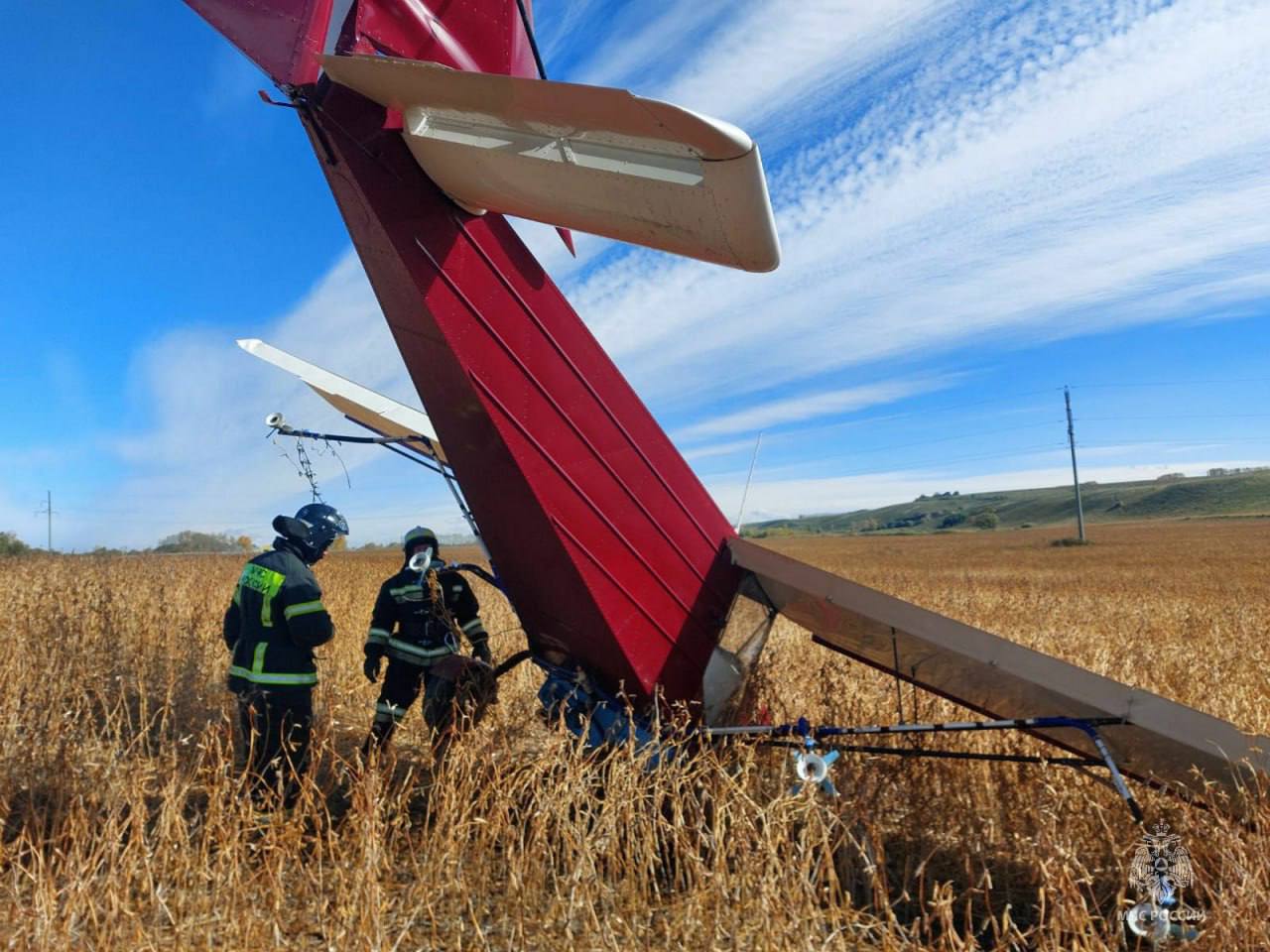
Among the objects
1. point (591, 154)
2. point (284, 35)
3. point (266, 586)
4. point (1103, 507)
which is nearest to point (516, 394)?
point (591, 154)

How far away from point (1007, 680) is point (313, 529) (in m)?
4.27

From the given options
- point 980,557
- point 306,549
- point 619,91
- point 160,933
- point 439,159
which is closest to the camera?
point 619,91

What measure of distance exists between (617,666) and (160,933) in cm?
233

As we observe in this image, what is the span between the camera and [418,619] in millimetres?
5734

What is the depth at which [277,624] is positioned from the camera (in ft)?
16.0

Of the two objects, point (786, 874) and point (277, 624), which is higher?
point (277, 624)

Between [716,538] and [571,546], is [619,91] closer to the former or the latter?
[571,546]

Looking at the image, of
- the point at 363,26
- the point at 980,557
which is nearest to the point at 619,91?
the point at 363,26

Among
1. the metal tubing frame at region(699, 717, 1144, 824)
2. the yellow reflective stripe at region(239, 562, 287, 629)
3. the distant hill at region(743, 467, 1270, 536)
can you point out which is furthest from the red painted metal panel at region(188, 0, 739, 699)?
the distant hill at region(743, 467, 1270, 536)

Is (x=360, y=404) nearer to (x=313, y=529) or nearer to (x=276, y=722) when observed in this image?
(x=313, y=529)

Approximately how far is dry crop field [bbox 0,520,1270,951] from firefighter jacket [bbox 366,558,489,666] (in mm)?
679

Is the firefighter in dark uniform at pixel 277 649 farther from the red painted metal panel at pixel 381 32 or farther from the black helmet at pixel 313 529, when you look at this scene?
the red painted metal panel at pixel 381 32

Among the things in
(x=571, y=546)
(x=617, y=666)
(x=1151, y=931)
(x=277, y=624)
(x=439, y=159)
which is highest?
(x=439, y=159)

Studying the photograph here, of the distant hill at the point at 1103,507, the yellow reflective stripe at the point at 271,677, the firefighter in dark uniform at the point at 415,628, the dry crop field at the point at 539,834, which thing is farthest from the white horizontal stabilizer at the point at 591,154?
the distant hill at the point at 1103,507
